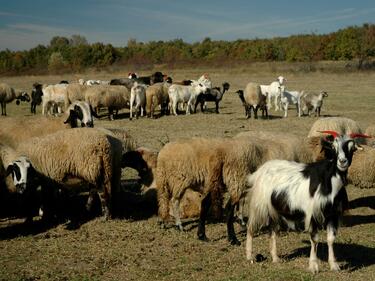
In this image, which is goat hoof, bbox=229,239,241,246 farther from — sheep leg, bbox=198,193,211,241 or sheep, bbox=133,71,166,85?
sheep, bbox=133,71,166,85

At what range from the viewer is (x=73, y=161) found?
29.8 feet

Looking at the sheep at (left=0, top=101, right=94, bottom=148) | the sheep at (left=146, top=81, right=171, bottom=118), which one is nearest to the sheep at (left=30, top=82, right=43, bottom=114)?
the sheep at (left=146, top=81, right=171, bottom=118)

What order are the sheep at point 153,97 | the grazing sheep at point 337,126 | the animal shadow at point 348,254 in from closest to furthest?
the animal shadow at point 348,254 → the grazing sheep at point 337,126 → the sheep at point 153,97

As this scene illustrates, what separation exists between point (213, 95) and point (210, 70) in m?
38.3

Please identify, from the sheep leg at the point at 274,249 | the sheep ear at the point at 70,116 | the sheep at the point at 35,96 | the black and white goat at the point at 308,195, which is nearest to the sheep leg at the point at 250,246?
the black and white goat at the point at 308,195

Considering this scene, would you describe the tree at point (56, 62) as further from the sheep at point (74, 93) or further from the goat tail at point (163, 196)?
the goat tail at point (163, 196)

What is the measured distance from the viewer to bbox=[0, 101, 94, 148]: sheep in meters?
11.5

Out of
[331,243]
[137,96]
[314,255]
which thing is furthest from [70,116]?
[137,96]

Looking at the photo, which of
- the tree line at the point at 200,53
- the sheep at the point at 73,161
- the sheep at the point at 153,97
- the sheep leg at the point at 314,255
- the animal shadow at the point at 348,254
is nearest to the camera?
the sheep leg at the point at 314,255

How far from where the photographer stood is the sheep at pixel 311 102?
24328 millimetres

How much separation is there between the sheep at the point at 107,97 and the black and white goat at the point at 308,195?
682 inches

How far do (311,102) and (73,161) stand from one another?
1760cm

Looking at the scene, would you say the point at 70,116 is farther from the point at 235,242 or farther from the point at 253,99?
the point at 253,99

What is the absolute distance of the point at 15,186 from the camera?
8695 millimetres
